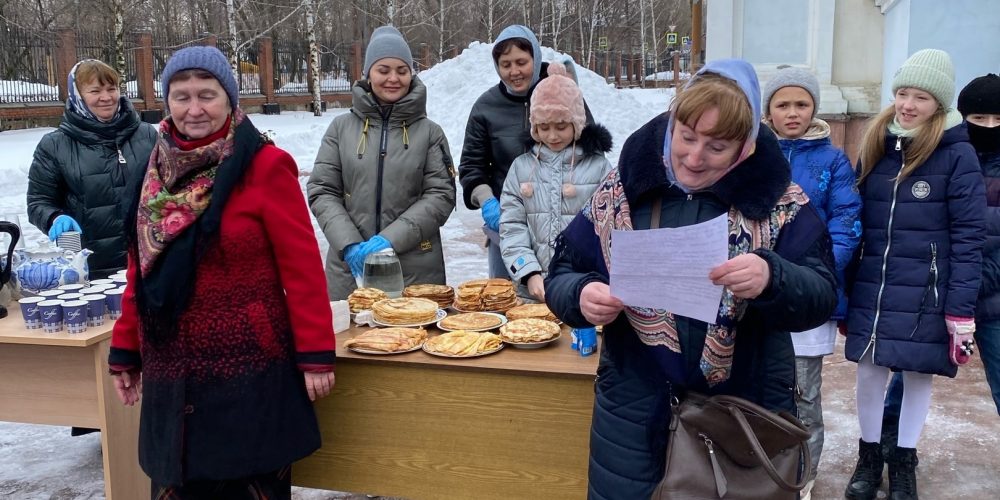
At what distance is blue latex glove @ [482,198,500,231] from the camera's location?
3.56 meters

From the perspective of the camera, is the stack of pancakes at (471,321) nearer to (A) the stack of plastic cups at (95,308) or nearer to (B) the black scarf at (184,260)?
(B) the black scarf at (184,260)

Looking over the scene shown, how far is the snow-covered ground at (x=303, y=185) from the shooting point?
146 inches

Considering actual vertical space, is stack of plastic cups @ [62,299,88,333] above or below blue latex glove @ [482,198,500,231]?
below

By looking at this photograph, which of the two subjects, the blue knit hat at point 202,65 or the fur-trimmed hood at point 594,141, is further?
the fur-trimmed hood at point 594,141

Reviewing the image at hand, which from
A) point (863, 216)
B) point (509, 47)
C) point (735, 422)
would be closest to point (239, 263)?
point (735, 422)

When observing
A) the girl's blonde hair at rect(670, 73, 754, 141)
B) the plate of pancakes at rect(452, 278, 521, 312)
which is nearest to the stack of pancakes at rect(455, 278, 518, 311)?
the plate of pancakes at rect(452, 278, 521, 312)

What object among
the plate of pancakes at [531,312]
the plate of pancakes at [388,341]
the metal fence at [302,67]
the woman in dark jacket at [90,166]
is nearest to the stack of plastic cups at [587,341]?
the plate of pancakes at [531,312]

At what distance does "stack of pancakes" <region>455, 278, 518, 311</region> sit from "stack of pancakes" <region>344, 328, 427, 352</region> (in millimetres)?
361

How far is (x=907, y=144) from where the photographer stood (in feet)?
10.5

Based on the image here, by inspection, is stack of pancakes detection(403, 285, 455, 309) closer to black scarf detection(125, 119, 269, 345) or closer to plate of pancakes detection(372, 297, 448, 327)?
plate of pancakes detection(372, 297, 448, 327)

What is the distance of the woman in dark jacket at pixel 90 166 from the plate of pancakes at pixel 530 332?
2.17 metres

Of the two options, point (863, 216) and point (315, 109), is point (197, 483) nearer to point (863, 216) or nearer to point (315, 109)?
point (863, 216)

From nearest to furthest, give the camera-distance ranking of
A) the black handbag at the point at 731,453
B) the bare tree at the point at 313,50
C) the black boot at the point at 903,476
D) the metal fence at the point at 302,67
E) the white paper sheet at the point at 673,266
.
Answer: the white paper sheet at the point at 673,266
the black handbag at the point at 731,453
the black boot at the point at 903,476
the bare tree at the point at 313,50
the metal fence at the point at 302,67

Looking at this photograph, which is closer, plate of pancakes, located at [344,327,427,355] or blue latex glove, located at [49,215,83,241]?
plate of pancakes, located at [344,327,427,355]
